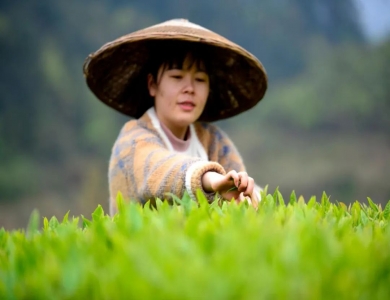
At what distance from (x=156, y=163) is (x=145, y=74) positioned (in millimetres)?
546

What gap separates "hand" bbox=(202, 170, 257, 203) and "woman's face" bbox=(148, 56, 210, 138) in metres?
0.47

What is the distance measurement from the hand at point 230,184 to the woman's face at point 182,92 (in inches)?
18.4

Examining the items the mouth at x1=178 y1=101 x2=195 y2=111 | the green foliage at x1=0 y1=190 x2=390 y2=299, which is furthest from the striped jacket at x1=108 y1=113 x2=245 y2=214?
the green foliage at x1=0 y1=190 x2=390 y2=299

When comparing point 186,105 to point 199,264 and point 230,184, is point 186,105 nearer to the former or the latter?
point 230,184

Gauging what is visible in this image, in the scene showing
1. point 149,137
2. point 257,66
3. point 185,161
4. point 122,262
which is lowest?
point 122,262

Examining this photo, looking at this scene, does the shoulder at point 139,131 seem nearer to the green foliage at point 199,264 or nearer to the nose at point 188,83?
the nose at point 188,83

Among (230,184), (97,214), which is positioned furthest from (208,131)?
(97,214)

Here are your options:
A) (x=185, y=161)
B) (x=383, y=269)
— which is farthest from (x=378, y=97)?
(x=383, y=269)

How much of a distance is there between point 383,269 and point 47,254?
16.9 inches

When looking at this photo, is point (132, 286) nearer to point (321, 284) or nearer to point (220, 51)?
point (321, 284)

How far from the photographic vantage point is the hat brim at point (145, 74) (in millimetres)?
1672

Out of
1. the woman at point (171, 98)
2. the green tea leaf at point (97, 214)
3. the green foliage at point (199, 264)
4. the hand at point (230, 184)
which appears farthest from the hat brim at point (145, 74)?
the green foliage at point (199, 264)

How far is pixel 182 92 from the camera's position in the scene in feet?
5.56

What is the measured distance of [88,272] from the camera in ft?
2.03
